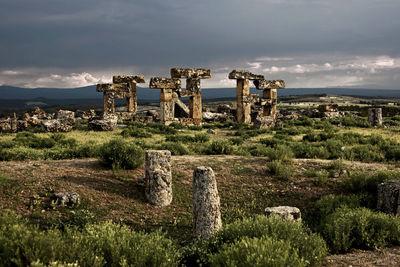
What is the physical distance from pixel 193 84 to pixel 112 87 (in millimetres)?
7855

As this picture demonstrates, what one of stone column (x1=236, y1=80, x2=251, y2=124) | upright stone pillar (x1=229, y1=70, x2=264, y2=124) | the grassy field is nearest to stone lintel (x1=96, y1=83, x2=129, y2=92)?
upright stone pillar (x1=229, y1=70, x2=264, y2=124)

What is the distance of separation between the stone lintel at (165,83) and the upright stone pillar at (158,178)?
1837cm

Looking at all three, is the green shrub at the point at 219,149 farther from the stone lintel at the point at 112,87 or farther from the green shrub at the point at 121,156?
the stone lintel at the point at 112,87

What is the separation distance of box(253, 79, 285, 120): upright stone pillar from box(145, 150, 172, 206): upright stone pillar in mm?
23167

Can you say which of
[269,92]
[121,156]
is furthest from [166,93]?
[121,156]

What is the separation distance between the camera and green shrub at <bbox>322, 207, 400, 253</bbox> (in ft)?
24.6

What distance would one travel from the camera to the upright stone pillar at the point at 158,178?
34.1 feet

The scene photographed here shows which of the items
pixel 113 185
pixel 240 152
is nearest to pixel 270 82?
pixel 240 152

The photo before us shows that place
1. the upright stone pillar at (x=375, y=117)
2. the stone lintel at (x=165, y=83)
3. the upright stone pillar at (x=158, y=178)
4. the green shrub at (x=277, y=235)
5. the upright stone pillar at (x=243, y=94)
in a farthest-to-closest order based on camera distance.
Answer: the upright stone pillar at (x=243, y=94) → the stone lintel at (x=165, y=83) → the upright stone pillar at (x=375, y=117) → the upright stone pillar at (x=158, y=178) → the green shrub at (x=277, y=235)

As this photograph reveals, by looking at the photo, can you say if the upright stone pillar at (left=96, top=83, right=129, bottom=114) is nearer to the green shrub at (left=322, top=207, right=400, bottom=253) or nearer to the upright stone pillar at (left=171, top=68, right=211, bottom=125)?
the upright stone pillar at (left=171, top=68, right=211, bottom=125)

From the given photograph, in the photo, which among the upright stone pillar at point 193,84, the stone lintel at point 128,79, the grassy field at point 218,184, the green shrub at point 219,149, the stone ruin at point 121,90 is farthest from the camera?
the stone lintel at point 128,79

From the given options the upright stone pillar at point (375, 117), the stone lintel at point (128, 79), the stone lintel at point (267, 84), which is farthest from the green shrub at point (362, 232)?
the stone lintel at point (128, 79)

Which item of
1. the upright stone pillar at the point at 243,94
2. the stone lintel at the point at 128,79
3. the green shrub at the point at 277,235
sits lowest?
the green shrub at the point at 277,235

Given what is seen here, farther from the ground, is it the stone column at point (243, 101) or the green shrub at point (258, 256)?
the stone column at point (243, 101)
